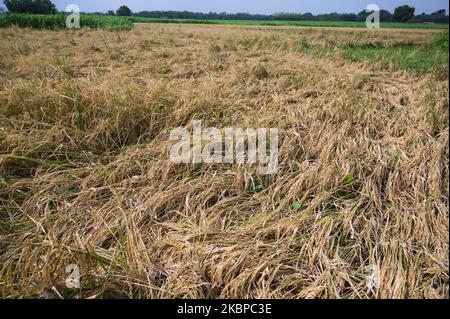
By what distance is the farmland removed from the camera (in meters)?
1.63

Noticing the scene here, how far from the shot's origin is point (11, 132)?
2.84 meters

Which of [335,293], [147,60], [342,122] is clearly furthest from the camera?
[147,60]

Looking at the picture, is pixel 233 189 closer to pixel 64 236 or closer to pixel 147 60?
pixel 64 236

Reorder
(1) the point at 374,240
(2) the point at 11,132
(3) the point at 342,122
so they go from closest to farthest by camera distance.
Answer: (1) the point at 374,240 → (2) the point at 11,132 → (3) the point at 342,122

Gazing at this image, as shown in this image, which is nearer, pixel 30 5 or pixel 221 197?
pixel 221 197

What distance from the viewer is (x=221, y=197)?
229 cm

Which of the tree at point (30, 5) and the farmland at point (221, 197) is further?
the tree at point (30, 5)

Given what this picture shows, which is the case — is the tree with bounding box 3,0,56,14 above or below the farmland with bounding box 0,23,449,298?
above

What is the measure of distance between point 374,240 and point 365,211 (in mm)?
242

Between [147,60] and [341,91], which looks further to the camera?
[147,60]

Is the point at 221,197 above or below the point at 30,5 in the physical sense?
below

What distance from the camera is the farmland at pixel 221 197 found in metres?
1.63

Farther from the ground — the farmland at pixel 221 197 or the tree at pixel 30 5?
the tree at pixel 30 5

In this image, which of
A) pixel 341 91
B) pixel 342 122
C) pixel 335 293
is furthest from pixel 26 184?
pixel 341 91
